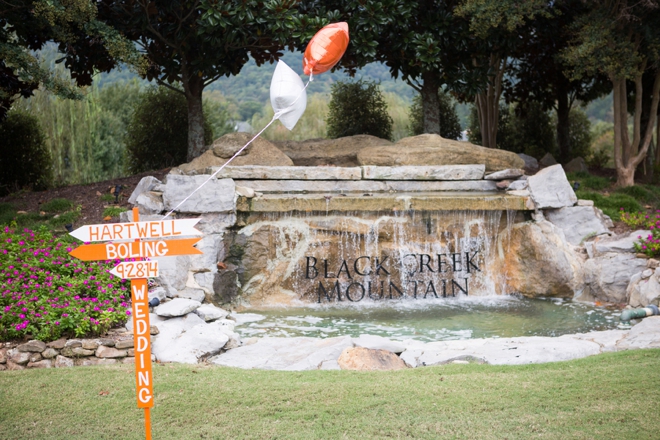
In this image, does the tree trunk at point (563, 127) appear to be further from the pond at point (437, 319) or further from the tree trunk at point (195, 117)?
the tree trunk at point (195, 117)

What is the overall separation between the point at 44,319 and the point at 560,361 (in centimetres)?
460

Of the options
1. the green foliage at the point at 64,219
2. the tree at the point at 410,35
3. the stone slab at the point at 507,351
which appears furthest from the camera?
the tree at the point at 410,35

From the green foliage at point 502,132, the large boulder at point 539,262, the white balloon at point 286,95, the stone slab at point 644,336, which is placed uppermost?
the green foliage at point 502,132

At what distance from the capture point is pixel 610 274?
8.43 meters

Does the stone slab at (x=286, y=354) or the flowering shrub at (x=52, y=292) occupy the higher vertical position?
the flowering shrub at (x=52, y=292)

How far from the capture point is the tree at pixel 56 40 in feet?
27.9

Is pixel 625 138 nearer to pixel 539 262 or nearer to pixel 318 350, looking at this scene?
pixel 539 262

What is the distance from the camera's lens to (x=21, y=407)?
4496mm

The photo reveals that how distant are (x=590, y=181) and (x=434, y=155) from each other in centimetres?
306

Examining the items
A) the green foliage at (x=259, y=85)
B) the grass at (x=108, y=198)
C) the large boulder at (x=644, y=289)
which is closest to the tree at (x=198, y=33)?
the grass at (x=108, y=198)

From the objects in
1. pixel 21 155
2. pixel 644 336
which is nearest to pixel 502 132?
pixel 644 336

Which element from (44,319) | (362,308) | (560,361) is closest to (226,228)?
(362,308)

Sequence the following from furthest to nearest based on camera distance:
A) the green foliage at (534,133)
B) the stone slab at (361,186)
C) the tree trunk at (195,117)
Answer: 1. the green foliage at (534,133)
2. the tree trunk at (195,117)
3. the stone slab at (361,186)

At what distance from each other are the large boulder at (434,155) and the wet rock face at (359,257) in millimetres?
1471
